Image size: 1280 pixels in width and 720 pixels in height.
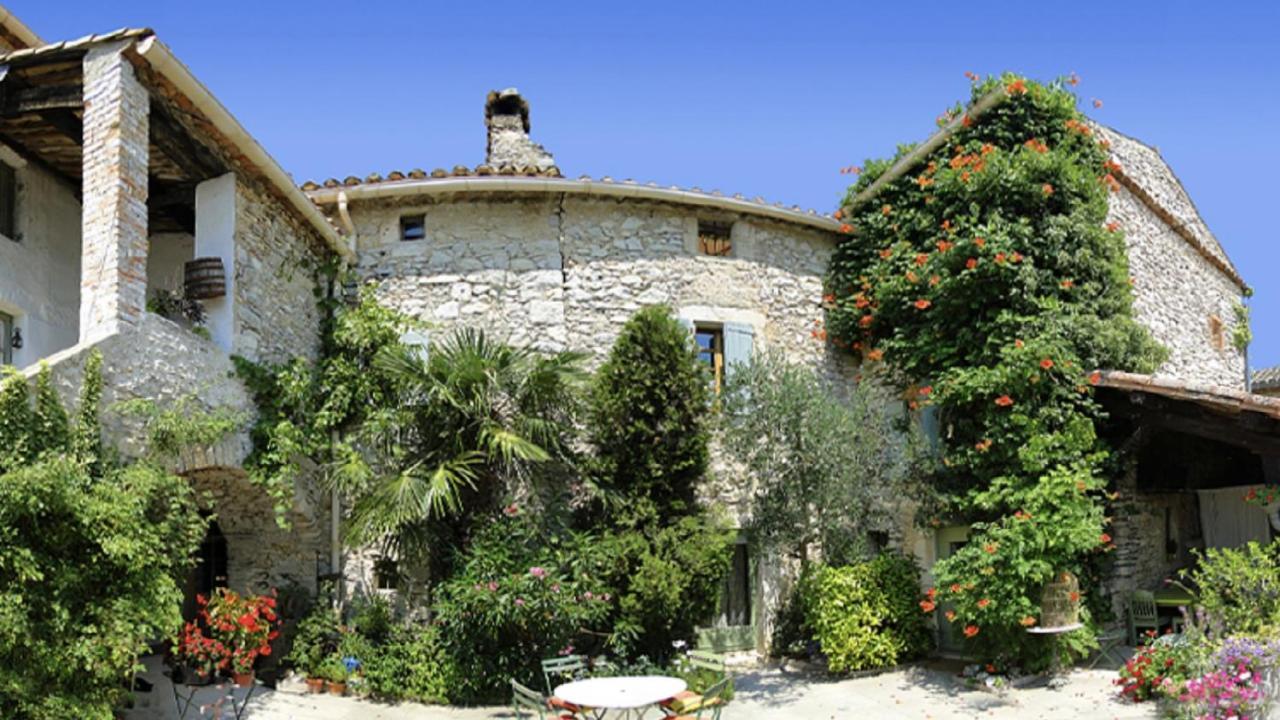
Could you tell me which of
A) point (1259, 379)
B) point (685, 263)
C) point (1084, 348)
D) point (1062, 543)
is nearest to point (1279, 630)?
point (1062, 543)

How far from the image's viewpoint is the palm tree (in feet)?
35.7

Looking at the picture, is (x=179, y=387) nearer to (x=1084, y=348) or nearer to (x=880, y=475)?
(x=880, y=475)

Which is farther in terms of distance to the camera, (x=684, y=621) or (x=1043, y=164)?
(x=1043, y=164)

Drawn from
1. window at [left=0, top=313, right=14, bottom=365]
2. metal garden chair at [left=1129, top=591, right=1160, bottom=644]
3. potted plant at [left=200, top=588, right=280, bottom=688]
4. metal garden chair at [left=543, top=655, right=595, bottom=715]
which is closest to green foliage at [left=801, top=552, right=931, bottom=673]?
metal garden chair at [left=1129, top=591, right=1160, bottom=644]

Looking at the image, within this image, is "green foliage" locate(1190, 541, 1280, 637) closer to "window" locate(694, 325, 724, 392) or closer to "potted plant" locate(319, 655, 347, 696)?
"window" locate(694, 325, 724, 392)

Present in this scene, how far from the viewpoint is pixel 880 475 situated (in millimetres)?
12258

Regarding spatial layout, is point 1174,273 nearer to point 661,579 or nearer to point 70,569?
point 661,579

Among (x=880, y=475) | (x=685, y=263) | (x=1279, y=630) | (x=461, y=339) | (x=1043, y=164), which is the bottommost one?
(x=1279, y=630)

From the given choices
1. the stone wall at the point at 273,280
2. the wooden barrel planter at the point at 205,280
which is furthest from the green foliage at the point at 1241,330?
the wooden barrel planter at the point at 205,280

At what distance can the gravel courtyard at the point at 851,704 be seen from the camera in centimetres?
973

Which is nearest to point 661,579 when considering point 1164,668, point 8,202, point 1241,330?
point 1164,668

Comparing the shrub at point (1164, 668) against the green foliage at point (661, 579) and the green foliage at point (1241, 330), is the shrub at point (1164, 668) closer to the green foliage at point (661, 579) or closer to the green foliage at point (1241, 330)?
the green foliage at point (661, 579)

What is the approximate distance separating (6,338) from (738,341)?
343 inches

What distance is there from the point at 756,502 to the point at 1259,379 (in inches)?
668
